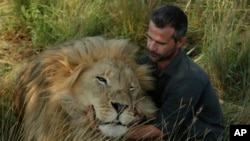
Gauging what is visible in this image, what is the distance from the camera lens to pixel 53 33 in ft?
18.1

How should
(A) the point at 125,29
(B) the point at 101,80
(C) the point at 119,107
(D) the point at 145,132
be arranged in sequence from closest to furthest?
1. (C) the point at 119,107
2. (B) the point at 101,80
3. (D) the point at 145,132
4. (A) the point at 125,29

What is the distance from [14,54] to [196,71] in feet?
7.23

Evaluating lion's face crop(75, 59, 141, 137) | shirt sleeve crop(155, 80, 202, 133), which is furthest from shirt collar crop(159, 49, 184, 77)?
lion's face crop(75, 59, 141, 137)

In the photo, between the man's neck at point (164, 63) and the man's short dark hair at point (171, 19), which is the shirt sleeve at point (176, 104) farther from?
the man's short dark hair at point (171, 19)

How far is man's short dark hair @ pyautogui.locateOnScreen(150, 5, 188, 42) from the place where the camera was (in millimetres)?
3715

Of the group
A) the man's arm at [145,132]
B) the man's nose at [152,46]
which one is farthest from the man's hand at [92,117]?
Result: the man's nose at [152,46]

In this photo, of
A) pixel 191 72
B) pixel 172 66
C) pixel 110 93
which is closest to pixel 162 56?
pixel 172 66

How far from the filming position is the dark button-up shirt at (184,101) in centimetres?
369

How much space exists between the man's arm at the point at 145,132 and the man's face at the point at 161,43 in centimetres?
47

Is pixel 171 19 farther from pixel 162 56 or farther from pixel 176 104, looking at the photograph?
pixel 176 104

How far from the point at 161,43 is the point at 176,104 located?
1.30ft

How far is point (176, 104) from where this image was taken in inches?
146

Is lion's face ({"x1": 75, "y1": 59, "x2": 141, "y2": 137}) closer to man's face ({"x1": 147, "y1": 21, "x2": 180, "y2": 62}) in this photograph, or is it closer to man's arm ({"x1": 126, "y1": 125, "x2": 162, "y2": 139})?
man's arm ({"x1": 126, "y1": 125, "x2": 162, "y2": 139})

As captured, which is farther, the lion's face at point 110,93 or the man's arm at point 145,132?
the man's arm at point 145,132
